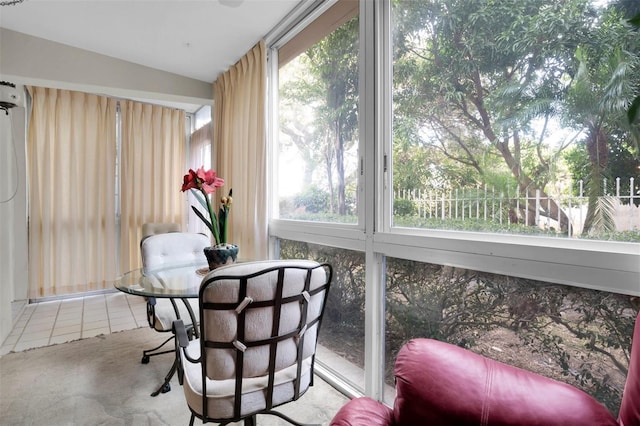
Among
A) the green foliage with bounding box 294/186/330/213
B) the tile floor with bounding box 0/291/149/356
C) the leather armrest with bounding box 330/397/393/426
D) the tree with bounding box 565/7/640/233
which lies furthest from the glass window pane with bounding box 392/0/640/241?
the tile floor with bounding box 0/291/149/356

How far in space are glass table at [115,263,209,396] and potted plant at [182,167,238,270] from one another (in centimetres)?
16

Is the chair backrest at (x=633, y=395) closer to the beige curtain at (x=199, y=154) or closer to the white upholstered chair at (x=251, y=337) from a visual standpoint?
the white upholstered chair at (x=251, y=337)

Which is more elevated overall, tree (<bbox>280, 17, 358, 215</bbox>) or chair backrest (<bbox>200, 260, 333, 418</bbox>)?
tree (<bbox>280, 17, 358, 215</bbox>)

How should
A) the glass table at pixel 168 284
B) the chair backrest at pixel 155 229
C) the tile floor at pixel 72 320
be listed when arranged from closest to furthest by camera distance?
the glass table at pixel 168 284 < the tile floor at pixel 72 320 < the chair backrest at pixel 155 229

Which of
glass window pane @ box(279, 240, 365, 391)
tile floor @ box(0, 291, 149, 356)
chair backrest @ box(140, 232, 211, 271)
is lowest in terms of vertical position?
tile floor @ box(0, 291, 149, 356)

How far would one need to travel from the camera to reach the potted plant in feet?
5.68

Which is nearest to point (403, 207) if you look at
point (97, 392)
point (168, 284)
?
point (168, 284)

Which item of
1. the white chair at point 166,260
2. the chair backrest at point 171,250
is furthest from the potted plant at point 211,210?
the chair backrest at point 171,250

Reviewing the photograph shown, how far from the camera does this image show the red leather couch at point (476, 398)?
74 cm

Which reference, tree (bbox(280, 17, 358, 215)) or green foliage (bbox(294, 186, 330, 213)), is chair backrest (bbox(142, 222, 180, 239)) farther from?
tree (bbox(280, 17, 358, 215))

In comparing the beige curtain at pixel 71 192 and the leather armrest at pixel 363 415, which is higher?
the beige curtain at pixel 71 192

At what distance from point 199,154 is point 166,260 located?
241 centimetres

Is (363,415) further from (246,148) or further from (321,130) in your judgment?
(246,148)

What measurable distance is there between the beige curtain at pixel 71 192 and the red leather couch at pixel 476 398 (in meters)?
4.20
